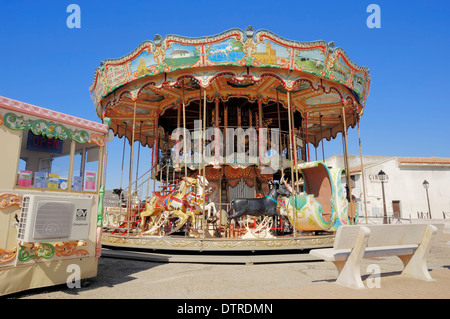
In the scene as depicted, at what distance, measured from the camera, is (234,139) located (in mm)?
14008

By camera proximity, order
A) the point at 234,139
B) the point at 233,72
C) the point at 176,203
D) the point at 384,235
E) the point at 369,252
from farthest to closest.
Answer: the point at 234,139
the point at 233,72
the point at 176,203
the point at 384,235
the point at 369,252

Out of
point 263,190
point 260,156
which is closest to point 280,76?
point 260,156

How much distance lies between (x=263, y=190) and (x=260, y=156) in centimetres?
184

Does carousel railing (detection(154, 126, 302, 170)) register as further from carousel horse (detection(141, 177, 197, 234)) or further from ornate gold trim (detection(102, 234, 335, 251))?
ornate gold trim (detection(102, 234, 335, 251))

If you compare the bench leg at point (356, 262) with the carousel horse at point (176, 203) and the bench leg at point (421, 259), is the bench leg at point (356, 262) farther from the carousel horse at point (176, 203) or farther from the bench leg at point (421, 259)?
the carousel horse at point (176, 203)

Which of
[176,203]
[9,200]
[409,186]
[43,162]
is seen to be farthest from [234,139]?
[409,186]

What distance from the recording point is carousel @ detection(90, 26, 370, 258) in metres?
10.0

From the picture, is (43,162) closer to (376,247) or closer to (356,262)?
(356,262)

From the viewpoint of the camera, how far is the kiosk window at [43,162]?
Answer: 4.71 m

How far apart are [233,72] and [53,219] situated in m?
7.76

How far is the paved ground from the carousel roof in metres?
5.81

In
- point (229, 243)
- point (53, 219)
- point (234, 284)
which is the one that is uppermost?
point (53, 219)

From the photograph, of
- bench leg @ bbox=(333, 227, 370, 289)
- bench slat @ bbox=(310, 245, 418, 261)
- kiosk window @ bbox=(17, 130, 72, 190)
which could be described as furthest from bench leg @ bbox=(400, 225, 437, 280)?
kiosk window @ bbox=(17, 130, 72, 190)

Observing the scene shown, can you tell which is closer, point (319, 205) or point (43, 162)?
point (43, 162)
